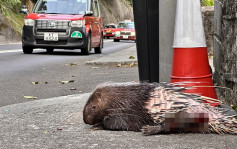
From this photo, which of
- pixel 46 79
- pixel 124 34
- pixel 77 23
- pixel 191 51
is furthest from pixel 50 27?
pixel 124 34

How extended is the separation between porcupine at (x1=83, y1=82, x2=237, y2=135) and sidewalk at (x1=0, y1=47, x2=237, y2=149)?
6cm

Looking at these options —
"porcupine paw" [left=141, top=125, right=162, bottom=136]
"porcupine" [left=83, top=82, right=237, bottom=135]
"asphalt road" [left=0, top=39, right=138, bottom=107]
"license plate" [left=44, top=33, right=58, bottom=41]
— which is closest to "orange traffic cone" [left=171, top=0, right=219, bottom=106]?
"porcupine" [left=83, top=82, right=237, bottom=135]

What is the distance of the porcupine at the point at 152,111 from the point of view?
3604 millimetres

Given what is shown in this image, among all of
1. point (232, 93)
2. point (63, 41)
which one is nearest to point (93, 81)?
point (232, 93)

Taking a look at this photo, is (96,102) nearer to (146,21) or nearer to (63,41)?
(146,21)

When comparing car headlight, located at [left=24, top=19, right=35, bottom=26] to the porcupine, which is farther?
car headlight, located at [left=24, top=19, right=35, bottom=26]

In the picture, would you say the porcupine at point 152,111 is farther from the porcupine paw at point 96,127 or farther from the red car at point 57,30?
the red car at point 57,30

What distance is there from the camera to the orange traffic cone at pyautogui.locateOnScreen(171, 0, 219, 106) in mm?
4094

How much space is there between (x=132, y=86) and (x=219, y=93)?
1.62 meters

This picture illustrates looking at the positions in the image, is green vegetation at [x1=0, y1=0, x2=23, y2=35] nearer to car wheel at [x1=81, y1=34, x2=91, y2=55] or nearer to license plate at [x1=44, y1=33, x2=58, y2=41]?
car wheel at [x1=81, y1=34, x2=91, y2=55]

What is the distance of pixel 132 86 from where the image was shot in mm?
3955

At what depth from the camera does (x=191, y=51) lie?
411 cm

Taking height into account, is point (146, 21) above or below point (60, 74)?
above

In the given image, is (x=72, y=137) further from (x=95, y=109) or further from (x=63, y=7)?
(x=63, y=7)
